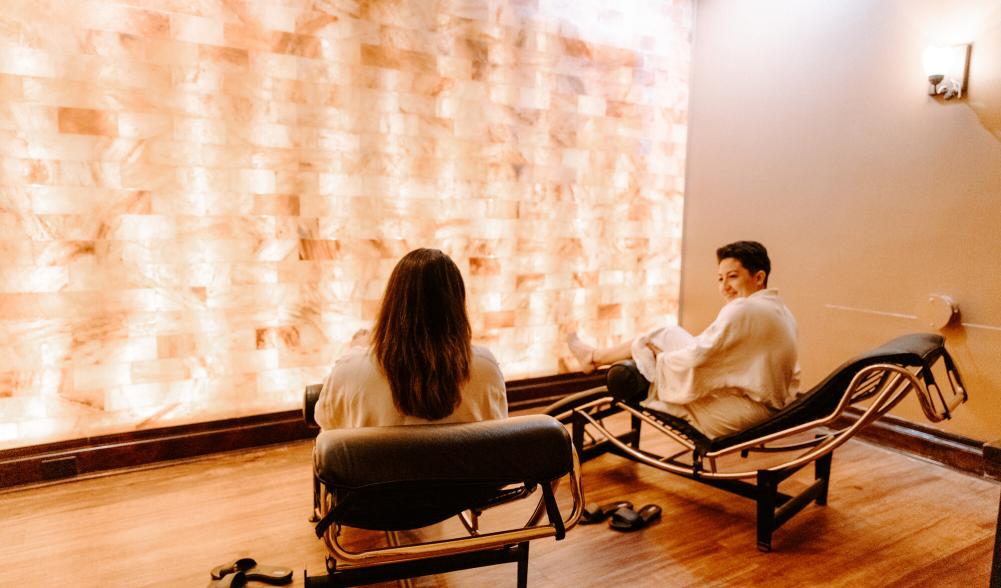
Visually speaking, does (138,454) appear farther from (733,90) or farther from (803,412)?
(733,90)

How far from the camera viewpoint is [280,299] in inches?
140

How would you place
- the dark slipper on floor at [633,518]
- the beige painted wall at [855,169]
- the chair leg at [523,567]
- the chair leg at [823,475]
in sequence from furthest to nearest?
1. the beige painted wall at [855,169]
2. the chair leg at [823,475]
3. the dark slipper on floor at [633,518]
4. the chair leg at [523,567]

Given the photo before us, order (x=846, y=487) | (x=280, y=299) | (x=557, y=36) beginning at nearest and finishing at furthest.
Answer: (x=846, y=487), (x=280, y=299), (x=557, y=36)

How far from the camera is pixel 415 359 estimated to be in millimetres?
1841

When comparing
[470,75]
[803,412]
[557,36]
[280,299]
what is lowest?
[803,412]

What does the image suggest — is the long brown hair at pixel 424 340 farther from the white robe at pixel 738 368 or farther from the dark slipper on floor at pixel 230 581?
the white robe at pixel 738 368

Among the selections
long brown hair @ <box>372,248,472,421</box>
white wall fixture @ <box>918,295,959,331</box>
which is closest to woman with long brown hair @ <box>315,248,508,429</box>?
long brown hair @ <box>372,248,472,421</box>

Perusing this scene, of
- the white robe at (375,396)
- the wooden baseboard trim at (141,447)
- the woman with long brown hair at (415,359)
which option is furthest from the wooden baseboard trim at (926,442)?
the wooden baseboard trim at (141,447)

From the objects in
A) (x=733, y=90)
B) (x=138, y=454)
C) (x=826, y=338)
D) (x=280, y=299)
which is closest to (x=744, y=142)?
(x=733, y=90)

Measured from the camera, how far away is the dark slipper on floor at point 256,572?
2254 mm

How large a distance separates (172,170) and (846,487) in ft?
11.8

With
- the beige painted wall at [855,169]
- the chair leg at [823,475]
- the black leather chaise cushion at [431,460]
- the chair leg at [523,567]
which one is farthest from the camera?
the beige painted wall at [855,169]

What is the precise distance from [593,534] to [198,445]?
2.07 meters

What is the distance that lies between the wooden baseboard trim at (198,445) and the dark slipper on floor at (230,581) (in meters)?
1.29
